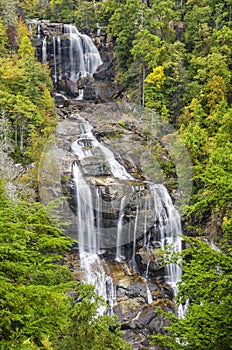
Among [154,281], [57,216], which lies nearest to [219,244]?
[154,281]

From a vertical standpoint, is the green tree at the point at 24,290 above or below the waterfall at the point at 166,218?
above

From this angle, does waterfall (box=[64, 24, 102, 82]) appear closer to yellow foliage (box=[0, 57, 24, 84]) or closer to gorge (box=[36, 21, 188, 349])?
yellow foliage (box=[0, 57, 24, 84])

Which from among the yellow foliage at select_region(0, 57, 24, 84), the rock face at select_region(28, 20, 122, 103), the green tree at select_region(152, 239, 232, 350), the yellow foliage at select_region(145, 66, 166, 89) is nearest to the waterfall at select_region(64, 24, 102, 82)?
the rock face at select_region(28, 20, 122, 103)

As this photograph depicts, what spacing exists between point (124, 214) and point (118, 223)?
61 centimetres

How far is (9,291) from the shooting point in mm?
4836

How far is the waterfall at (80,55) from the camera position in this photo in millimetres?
33719

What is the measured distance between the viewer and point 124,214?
21.4 meters

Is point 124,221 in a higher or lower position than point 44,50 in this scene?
lower

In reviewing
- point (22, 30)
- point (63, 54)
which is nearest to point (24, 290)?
point (22, 30)

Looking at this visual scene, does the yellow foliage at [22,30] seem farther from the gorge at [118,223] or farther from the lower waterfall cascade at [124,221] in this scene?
the lower waterfall cascade at [124,221]

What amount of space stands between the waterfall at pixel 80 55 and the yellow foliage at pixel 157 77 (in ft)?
24.4

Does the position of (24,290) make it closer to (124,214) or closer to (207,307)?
(207,307)

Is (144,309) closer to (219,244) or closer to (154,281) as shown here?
(154,281)

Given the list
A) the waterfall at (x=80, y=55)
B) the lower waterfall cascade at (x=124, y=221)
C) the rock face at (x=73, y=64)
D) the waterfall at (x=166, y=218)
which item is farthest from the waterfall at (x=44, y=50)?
the waterfall at (x=166, y=218)
